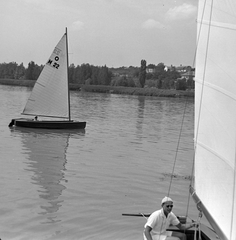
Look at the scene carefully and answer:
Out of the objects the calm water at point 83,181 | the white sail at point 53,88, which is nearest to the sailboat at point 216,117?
the calm water at point 83,181

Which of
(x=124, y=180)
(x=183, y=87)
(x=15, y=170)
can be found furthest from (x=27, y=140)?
(x=183, y=87)

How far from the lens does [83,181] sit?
1429cm

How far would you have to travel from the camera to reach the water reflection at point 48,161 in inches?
464

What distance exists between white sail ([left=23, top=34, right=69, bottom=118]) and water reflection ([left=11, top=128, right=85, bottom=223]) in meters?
1.59

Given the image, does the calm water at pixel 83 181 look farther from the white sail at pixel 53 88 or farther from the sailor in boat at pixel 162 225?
the sailor in boat at pixel 162 225

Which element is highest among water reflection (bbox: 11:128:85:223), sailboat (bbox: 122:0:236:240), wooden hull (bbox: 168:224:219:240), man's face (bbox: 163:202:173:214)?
sailboat (bbox: 122:0:236:240)

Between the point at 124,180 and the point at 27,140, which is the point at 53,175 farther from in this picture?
the point at 27,140

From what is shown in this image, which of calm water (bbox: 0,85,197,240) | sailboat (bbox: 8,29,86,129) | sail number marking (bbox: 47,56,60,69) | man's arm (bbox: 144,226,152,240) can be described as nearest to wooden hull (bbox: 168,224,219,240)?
man's arm (bbox: 144,226,152,240)

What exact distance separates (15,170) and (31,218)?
5635 millimetres

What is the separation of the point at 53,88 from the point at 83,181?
14.1m

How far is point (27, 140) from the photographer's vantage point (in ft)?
76.9

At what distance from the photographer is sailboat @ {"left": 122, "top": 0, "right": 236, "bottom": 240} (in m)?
5.09

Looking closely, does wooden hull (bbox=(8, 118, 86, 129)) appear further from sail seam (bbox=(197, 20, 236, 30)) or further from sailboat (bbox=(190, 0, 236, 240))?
sail seam (bbox=(197, 20, 236, 30))

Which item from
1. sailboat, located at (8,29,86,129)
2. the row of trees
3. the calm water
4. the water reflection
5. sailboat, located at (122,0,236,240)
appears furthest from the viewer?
the row of trees
